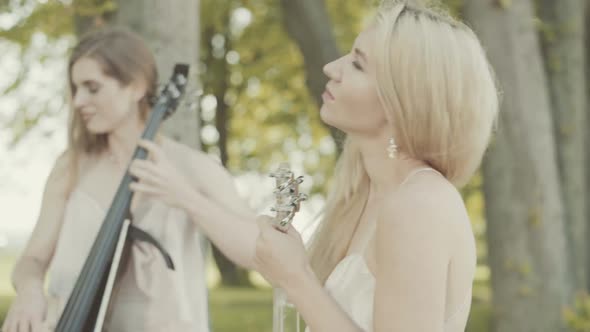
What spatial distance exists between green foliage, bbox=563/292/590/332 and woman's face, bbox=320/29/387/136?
16.9 feet

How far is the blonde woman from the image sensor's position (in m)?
1.83

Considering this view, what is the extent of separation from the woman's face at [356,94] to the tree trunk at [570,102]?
19.4ft

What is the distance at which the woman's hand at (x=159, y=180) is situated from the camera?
3000 millimetres

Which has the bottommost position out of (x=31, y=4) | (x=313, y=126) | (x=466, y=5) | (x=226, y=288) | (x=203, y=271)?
(x=226, y=288)

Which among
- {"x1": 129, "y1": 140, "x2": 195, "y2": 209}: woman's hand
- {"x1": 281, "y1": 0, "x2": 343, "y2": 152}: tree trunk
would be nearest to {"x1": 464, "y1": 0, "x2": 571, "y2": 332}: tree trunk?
{"x1": 281, "y1": 0, "x2": 343, "y2": 152}: tree trunk

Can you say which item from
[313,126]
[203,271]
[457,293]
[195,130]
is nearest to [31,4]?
[195,130]

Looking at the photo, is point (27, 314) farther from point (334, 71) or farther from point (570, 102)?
point (570, 102)

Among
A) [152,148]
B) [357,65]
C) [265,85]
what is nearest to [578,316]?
[152,148]

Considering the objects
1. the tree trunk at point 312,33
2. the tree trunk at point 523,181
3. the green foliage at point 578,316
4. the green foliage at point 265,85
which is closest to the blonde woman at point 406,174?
the tree trunk at point 523,181

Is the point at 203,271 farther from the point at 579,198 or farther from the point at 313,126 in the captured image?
the point at 313,126

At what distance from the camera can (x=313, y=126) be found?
17.1m

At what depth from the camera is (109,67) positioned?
10.7 feet

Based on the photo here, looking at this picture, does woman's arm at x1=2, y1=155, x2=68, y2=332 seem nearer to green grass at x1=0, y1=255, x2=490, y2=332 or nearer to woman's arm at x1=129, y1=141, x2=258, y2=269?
woman's arm at x1=129, y1=141, x2=258, y2=269

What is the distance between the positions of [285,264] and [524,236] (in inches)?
205
